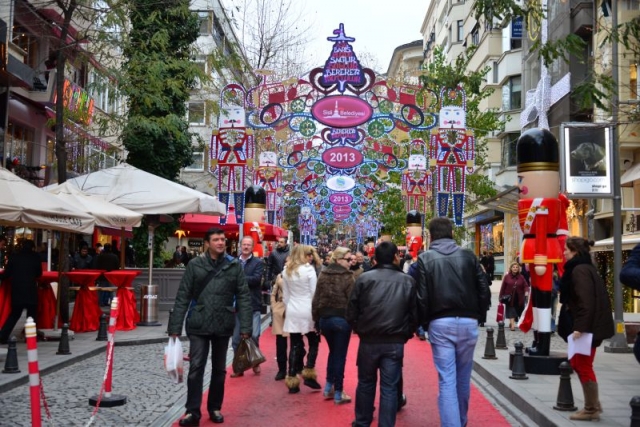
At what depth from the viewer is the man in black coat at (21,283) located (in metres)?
13.9

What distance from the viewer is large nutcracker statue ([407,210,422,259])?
29297 millimetres

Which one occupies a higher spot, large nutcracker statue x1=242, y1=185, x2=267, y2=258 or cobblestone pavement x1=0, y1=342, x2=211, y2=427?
large nutcracker statue x1=242, y1=185, x2=267, y2=258

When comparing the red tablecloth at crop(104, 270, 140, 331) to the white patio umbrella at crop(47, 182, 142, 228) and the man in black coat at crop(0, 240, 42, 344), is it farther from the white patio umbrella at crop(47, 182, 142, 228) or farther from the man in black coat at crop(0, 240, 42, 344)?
the man in black coat at crop(0, 240, 42, 344)

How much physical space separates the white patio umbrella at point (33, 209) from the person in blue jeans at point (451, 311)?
6990mm

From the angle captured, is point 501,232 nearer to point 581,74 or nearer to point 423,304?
point 581,74

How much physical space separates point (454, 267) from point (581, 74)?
2550 cm

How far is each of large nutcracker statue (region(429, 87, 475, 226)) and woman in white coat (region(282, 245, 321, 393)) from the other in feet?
41.4

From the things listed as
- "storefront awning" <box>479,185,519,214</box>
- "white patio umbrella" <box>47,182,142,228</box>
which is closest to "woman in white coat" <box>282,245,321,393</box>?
"white patio umbrella" <box>47,182,142,228</box>

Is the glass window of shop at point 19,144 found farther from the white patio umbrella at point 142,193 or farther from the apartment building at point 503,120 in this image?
the apartment building at point 503,120

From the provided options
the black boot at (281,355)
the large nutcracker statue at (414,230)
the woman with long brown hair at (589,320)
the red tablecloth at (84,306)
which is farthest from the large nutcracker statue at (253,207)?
the woman with long brown hair at (589,320)

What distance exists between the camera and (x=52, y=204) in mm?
13133

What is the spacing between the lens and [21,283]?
45.8 feet

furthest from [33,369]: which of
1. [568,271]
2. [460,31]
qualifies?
[460,31]

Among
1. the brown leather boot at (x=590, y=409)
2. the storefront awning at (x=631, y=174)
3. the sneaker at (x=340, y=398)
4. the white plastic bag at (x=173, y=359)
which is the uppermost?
the storefront awning at (x=631, y=174)
